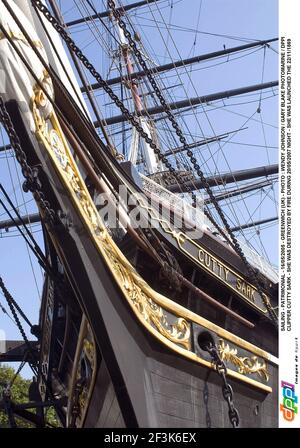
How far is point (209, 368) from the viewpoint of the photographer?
4926 millimetres

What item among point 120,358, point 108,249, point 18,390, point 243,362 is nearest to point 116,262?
point 108,249

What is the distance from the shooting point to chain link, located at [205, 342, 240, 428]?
468 centimetres

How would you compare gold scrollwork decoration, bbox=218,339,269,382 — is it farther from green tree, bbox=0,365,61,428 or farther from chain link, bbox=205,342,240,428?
green tree, bbox=0,365,61,428

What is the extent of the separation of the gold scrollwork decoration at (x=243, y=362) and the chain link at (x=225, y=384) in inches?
6.0

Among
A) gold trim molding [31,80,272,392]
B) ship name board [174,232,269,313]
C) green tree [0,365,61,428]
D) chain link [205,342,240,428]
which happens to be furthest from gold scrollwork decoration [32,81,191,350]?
green tree [0,365,61,428]

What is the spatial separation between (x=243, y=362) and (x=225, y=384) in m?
0.62

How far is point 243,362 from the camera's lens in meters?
5.38

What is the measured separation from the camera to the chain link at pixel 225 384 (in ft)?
15.4

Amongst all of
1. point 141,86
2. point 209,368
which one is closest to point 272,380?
point 209,368

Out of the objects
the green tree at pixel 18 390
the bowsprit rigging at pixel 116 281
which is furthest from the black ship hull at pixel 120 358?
the green tree at pixel 18 390

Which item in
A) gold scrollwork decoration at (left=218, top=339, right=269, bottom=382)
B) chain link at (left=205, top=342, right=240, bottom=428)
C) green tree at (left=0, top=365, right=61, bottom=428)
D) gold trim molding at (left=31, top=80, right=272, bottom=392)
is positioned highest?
green tree at (left=0, top=365, right=61, bottom=428)

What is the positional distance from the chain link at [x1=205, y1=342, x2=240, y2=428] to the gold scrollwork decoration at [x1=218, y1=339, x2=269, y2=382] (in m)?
0.15

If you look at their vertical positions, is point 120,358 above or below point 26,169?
below

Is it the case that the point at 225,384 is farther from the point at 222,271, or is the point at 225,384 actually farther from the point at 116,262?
the point at 222,271
